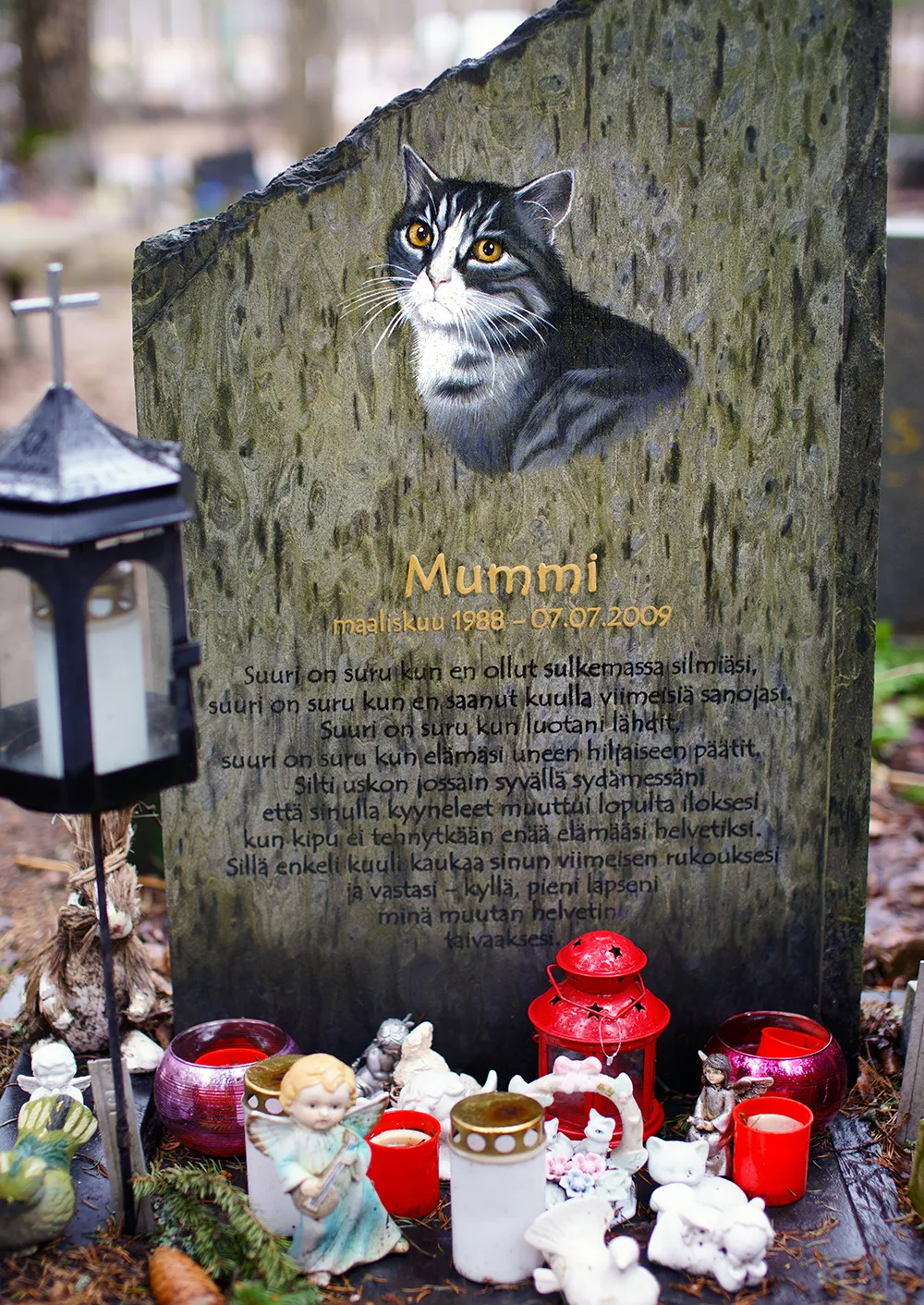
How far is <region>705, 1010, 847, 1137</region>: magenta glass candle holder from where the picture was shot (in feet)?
9.97

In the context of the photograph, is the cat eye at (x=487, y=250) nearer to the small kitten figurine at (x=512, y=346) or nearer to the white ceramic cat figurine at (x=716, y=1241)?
the small kitten figurine at (x=512, y=346)

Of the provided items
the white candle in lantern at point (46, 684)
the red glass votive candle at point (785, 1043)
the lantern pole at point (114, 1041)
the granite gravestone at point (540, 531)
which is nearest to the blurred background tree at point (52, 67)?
the granite gravestone at point (540, 531)

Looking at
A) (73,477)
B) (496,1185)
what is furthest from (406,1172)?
(73,477)

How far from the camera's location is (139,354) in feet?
10.1

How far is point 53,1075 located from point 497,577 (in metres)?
1.54

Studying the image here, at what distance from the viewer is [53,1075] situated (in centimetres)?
314

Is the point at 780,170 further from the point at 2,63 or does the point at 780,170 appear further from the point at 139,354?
the point at 2,63

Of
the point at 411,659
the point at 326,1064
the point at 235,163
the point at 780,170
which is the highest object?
the point at 235,163

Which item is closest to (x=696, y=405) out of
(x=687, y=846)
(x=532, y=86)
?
(x=532, y=86)

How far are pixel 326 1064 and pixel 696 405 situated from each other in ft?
5.42

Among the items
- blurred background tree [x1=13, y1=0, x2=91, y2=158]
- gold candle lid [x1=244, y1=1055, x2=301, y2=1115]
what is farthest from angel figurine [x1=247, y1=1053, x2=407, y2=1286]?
blurred background tree [x1=13, y1=0, x2=91, y2=158]

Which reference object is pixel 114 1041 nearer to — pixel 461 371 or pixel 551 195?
pixel 461 371

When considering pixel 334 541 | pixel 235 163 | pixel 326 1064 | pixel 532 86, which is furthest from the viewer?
pixel 235 163

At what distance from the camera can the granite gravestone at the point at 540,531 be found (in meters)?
3.02
